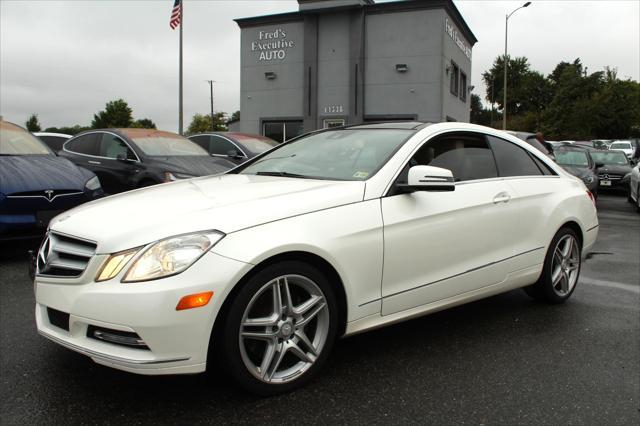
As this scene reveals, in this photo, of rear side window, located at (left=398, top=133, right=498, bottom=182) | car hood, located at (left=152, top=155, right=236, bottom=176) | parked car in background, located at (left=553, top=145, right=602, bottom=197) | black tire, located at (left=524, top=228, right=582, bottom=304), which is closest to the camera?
rear side window, located at (left=398, top=133, right=498, bottom=182)

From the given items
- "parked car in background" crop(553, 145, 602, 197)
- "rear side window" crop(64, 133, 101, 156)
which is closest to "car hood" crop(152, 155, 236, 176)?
"rear side window" crop(64, 133, 101, 156)

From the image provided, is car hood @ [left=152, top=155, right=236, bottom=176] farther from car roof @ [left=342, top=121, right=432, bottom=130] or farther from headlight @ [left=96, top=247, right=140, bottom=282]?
headlight @ [left=96, top=247, right=140, bottom=282]

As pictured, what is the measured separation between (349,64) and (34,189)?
2042 cm

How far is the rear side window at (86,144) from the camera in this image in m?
9.16

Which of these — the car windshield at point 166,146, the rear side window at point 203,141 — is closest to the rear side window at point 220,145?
the rear side window at point 203,141

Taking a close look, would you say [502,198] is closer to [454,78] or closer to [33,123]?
[454,78]

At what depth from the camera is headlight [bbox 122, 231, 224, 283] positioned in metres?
2.38

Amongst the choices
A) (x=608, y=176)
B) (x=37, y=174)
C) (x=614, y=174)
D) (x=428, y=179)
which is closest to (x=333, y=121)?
(x=608, y=176)

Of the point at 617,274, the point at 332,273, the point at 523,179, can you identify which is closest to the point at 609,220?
the point at 617,274

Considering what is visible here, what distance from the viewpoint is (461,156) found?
3.81 metres

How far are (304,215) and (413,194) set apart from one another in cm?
80

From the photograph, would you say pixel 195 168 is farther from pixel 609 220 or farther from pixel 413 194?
pixel 609 220

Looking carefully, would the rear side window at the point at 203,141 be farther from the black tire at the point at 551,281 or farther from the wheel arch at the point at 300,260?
the wheel arch at the point at 300,260

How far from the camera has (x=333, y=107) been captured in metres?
25.0
